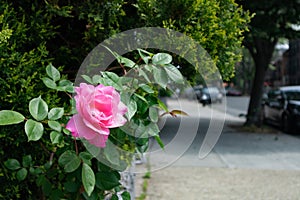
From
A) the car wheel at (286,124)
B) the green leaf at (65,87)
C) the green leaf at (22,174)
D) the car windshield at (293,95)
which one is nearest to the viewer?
the green leaf at (65,87)

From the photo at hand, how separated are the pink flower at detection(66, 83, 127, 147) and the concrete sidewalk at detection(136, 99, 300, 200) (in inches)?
93.7

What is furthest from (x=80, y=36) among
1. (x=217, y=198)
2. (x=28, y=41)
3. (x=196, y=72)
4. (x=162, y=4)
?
(x=217, y=198)

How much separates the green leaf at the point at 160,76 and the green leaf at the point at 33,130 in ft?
1.78

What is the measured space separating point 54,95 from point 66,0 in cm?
79

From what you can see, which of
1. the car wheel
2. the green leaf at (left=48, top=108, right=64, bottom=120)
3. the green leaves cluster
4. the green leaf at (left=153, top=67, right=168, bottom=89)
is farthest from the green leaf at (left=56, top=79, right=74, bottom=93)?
the car wheel

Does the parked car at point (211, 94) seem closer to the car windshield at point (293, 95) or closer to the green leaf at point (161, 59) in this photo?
the green leaf at point (161, 59)

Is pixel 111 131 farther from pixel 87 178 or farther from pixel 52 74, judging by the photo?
pixel 52 74

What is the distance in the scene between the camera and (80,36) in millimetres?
3078

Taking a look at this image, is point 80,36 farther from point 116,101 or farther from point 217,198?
point 217,198

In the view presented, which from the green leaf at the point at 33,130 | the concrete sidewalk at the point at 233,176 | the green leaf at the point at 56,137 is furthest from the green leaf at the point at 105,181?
the concrete sidewalk at the point at 233,176

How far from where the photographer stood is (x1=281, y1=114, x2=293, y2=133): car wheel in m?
14.7

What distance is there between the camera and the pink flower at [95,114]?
158 cm

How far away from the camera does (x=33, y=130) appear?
163 cm

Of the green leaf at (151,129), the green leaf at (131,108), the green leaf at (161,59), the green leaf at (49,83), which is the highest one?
the green leaf at (161,59)
